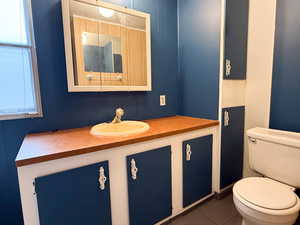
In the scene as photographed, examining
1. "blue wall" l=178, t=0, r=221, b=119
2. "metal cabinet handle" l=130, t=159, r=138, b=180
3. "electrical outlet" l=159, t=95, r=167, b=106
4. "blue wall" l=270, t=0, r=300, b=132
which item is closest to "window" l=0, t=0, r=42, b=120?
"metal cabinet handle" l=130, t=159, r=138, b=180

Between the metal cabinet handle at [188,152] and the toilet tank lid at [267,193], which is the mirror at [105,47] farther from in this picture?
the toilet tank lid at [267,193]

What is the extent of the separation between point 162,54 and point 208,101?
0.71 metres

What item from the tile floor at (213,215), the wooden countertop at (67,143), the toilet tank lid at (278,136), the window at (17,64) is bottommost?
the tile floor at (213,215)

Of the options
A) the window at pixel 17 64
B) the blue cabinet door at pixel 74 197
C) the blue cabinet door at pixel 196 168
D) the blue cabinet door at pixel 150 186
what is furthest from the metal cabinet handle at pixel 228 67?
the window at pixel 17 64

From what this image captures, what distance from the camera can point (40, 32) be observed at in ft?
4.19

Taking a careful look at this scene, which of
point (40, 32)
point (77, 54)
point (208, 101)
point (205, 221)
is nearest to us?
point (40, 32)

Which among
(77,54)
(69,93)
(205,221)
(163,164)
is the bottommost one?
(205,221)

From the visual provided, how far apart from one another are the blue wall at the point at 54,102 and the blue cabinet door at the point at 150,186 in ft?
1.85

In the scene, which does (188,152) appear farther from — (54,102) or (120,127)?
(54,102)

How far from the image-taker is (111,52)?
5.08 ft

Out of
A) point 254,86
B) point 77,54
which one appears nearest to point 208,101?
point 254,86

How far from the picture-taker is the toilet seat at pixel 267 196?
3.41 feet

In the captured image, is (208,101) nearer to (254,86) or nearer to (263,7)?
(254,86)

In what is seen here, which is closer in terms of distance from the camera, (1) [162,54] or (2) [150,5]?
(2) [150,5]
